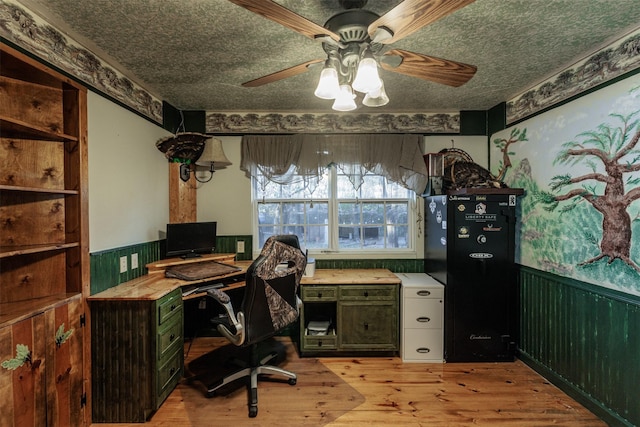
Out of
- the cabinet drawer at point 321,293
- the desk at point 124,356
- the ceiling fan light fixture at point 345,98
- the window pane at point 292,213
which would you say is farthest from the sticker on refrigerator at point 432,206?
the desk at point 124,356

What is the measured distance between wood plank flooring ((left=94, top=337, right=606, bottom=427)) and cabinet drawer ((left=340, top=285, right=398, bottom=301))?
613 millimetres

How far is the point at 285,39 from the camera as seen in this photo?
1987 mm

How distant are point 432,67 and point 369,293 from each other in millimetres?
2107

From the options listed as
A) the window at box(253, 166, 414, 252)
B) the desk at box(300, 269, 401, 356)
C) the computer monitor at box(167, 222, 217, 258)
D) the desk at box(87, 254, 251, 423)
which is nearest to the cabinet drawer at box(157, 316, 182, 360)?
the desk at box(87, 254, 251, 423)

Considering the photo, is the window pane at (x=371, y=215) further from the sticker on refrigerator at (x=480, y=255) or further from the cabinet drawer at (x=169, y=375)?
the cabinet drawer at (x=169, y=375)

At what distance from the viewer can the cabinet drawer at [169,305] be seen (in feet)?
7.02

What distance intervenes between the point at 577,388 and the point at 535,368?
1.43 ft

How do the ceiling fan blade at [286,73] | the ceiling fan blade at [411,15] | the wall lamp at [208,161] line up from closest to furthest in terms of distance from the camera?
the ceiling fan blade at [411,15] < the ceiling fan blade at [286,73] < the wall lamp at [208,161]

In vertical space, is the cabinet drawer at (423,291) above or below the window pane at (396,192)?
below

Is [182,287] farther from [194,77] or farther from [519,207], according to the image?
[519,207]

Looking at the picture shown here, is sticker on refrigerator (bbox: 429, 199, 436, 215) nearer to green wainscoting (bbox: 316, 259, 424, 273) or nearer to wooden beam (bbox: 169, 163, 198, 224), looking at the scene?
green wainscoting (bbox: 316, 259, 424, 273)

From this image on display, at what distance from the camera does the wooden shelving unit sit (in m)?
1.55

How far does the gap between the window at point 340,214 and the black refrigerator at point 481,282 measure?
721mm

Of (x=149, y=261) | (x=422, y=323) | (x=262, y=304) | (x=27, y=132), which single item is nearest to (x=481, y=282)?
(x=422, y=323)
